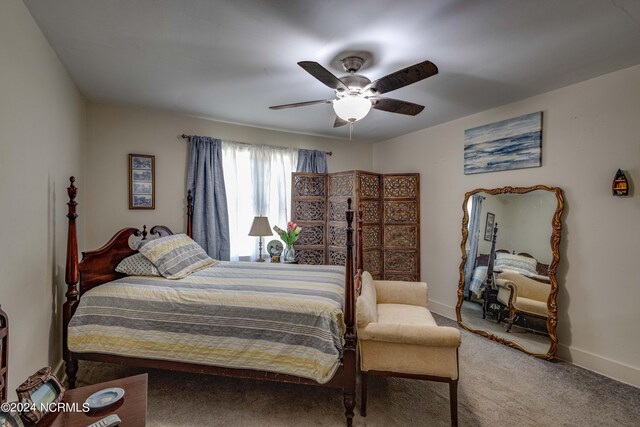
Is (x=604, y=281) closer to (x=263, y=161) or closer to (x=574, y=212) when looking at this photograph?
(x=574, y=212)

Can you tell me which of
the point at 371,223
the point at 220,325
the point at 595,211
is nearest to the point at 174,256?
the point at 220,325

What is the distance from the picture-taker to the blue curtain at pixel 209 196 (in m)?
3.80

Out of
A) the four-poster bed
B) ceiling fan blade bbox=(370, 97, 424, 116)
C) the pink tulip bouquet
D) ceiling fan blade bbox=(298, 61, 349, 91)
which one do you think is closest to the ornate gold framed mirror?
ceiling fan blade bbox=(370, 97, 424, 116)

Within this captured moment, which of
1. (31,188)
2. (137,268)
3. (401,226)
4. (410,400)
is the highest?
(31,188)

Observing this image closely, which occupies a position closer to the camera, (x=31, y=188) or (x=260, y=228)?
(x=31, y=188)

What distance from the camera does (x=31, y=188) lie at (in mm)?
1958

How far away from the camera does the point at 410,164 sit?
180 inches

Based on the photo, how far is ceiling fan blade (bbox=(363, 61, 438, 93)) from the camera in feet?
6.10

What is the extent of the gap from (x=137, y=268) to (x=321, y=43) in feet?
7.92

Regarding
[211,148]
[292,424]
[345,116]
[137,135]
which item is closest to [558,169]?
[345,116]

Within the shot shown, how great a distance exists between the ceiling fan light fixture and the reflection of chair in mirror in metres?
2.47

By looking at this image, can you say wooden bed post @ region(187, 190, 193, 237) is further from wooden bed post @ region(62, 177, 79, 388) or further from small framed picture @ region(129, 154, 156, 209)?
wooden bed post @ region(62, 177, 79, 388)

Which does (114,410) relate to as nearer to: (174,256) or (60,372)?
(174,256)

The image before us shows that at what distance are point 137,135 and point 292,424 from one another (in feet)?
11.4
